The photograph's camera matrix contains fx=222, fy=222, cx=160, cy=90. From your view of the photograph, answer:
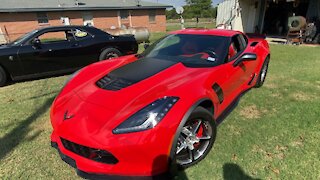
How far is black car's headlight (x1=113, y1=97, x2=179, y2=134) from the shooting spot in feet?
6.44

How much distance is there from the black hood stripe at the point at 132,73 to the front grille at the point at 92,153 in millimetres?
724

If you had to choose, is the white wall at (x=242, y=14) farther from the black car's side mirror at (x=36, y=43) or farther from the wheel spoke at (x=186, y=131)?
the wheel spoke at (x=186, y=131)

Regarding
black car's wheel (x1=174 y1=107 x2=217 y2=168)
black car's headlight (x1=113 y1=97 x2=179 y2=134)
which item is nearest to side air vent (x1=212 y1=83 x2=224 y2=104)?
black car's wheel (x1=174 y1=107 x2=217 y2=168)

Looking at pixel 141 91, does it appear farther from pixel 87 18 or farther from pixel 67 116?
pixel 87 18

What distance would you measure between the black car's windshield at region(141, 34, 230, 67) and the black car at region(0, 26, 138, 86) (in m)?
3.24

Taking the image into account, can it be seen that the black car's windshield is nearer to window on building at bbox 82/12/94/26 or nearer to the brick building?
the brick building

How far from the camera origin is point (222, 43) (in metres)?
3.29

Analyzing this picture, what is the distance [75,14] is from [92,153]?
874 inches

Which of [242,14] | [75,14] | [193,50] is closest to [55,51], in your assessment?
[193,50]

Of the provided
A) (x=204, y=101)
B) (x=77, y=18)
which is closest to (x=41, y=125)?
(x=204, y=101)

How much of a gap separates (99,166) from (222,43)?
7.82 ft

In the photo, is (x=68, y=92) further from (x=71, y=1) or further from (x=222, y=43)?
(x=71, y=1)

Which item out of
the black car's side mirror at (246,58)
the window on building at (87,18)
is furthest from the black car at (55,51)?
the window on building at (87,18)

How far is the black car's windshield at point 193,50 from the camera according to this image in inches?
121
